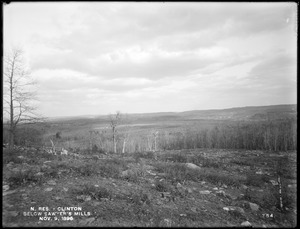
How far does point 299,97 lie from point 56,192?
6356 mm

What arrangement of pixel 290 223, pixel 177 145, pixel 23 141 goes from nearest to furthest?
1. pixel 290 223
2. pixel 23 141
3. pixel 177 145

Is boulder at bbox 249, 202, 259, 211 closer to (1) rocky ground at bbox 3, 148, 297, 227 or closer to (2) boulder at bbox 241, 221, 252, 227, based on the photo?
(1) rocky ground at bbox 3, 148, 297, 227

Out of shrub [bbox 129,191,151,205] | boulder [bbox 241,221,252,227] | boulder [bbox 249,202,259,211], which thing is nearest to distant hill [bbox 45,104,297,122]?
shrub [bbox 129,191,151,205]

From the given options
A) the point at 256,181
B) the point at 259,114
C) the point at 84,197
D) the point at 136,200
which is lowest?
the point at 256,181

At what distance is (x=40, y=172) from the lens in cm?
602

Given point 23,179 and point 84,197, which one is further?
point 23,179

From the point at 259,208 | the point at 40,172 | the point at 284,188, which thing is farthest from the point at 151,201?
the point at 284,188

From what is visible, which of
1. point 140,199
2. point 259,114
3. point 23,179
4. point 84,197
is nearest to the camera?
point 84,197

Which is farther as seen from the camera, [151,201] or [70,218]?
[151,201]

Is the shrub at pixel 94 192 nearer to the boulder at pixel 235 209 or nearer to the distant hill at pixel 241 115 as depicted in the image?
the boulder at pixel 235 209

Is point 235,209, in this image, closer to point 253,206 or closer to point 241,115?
point 253,206

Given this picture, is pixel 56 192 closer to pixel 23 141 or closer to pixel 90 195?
pixel 90 195

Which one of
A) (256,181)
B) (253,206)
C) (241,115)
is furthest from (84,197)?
(241,115)

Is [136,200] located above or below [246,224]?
above
